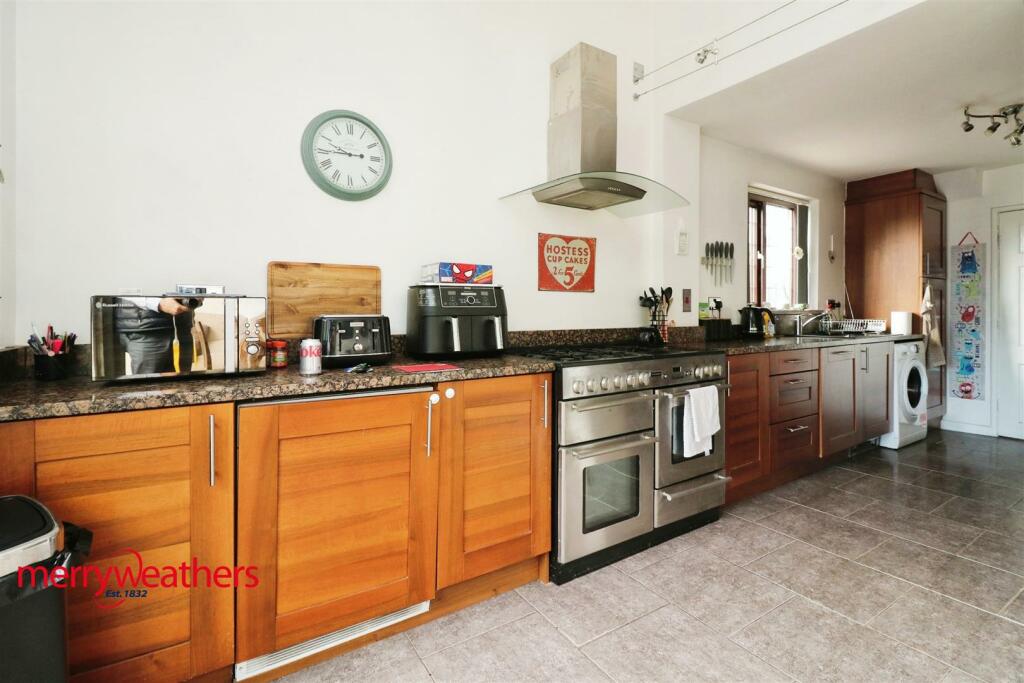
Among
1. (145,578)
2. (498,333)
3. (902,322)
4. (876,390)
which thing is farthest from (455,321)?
(902,322)

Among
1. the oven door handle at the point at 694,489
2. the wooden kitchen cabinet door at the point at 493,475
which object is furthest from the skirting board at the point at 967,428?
the wooden kitchen cabinet door at the point at 493,475

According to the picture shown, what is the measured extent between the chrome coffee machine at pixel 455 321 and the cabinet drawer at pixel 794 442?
80.0 inches

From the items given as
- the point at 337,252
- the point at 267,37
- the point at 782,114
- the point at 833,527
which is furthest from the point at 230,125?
the point at 833,527

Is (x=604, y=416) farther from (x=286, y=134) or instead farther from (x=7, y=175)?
(x=7, y=175)

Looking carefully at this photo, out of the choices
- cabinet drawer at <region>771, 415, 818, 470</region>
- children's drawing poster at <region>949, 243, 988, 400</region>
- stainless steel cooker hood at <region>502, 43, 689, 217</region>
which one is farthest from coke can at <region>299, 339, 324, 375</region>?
children's drawing poster at <region>949, 243, 988, 400</region>

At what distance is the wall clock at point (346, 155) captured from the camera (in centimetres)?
207

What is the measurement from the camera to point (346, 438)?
5.08 feet

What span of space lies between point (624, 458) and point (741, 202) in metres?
2.84

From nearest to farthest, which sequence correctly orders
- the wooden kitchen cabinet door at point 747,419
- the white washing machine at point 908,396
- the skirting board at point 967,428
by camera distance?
1. the wooden kitchen cabinet door at point 747,419
2. the white washing machine at point 908,396
3. the skirting board at point 967,428

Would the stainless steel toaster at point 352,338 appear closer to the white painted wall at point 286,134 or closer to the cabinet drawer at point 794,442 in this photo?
the white painted wall at point 286,134

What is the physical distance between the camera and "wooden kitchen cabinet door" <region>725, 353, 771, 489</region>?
277 centimetres

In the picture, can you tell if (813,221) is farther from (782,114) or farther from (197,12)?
(197,12)

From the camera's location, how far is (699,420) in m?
2.43

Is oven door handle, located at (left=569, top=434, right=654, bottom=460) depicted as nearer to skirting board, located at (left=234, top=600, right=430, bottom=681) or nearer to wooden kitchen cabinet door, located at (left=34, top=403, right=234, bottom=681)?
skirting board, located at (left=234, top=600, right=430, bottom=681)
